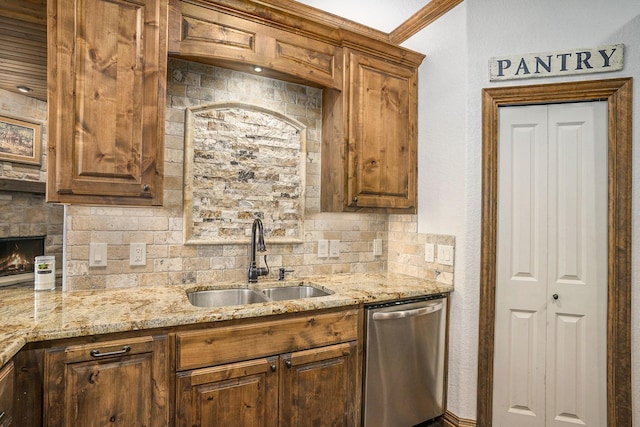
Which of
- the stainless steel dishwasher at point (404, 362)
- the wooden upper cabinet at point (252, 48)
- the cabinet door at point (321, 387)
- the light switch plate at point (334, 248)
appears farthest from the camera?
the light switch plate at point (334, 248)

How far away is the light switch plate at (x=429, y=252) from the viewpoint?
2.47 meters

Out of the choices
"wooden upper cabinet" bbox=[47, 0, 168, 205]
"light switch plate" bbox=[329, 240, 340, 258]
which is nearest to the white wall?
"light switch plate" bbox=[329, 240, 340, 258]

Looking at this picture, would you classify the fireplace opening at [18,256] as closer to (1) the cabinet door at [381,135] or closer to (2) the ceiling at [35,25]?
(2) the ceiling at [35,25]

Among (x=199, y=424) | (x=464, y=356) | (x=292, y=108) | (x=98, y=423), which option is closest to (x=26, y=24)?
(x=292, y=108)

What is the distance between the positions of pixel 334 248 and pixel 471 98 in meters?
1.45

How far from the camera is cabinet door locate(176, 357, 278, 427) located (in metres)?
1.51

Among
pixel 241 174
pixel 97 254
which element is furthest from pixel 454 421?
pixel 97 254

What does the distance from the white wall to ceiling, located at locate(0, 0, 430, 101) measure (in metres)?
0.36

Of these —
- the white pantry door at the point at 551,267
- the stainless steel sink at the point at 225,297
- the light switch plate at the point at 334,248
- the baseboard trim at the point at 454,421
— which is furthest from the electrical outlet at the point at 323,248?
the baseboard trim at the point at 454,421

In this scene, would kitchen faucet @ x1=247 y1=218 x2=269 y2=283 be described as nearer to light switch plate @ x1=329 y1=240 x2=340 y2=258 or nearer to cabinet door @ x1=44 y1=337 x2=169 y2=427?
light switch plate @ x1=329 y1=240 x2=340 y2=258

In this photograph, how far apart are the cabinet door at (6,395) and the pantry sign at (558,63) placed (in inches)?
111

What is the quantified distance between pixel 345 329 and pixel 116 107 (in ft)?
5.48

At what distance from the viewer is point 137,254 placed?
202 centimetres

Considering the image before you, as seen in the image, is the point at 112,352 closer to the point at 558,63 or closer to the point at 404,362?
the point at 404,362
